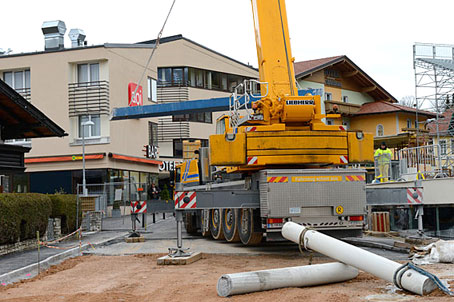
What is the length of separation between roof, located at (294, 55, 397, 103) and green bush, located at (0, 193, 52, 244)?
87.3 feet

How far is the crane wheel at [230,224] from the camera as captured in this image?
1647 cm

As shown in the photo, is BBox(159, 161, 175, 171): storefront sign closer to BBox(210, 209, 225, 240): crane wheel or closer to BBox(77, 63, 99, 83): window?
BBox(77, 63, 99, 83): window

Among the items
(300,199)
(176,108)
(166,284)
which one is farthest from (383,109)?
(166,284)

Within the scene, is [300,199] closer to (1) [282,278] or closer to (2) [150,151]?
(1) [282,278]

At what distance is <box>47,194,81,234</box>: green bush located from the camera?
19964 millimetres

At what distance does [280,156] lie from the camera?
13.8 meters

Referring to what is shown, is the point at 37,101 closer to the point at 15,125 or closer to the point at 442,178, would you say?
the point at 15,125

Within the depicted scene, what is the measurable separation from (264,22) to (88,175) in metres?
24.1

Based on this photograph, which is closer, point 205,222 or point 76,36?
point 205,222

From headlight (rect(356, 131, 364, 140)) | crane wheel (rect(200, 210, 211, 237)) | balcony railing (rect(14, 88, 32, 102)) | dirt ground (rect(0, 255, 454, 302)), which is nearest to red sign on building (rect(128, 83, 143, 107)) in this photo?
balcony railing (rect(14, 88, 32, 102))

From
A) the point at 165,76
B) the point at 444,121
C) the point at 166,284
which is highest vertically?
the point at 165,76

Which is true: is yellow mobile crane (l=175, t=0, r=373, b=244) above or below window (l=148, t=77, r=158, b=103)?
below

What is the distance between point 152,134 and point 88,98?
6553mm

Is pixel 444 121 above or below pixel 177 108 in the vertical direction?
above
